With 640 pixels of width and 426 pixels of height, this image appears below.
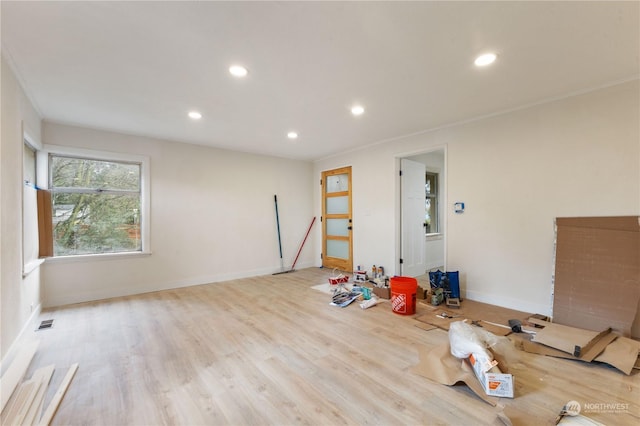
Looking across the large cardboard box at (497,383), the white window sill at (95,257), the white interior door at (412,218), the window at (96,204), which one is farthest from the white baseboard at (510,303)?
the window at (96,204)

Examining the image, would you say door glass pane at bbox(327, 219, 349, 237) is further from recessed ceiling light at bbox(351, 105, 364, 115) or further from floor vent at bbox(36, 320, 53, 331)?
floor vent at bbox(36, 320, 53, 331)

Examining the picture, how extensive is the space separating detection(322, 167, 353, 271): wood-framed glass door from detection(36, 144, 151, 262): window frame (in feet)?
11.3

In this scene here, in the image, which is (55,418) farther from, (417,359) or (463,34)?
(463,34)

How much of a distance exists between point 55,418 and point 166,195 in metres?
3.43

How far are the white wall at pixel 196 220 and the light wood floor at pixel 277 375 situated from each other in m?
0.72

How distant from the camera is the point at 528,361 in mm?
2266

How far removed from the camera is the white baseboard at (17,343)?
2.11 m

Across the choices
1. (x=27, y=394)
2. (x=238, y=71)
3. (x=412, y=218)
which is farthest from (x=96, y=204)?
(x=412, y=218)

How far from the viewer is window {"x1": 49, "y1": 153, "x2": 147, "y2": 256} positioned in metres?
3.84

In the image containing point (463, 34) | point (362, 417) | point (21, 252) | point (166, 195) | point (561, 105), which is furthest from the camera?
point (166, 195)

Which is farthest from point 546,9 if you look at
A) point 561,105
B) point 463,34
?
point 561,105

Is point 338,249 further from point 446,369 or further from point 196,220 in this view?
point 446,369

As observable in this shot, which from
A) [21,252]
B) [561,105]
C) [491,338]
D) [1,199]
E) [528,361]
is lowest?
[528,361]

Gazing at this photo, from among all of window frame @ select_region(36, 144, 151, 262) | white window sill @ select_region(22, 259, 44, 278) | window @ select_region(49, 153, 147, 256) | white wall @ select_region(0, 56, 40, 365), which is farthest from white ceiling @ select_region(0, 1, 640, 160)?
white window sill @ select_region(22, 259, 44, 278)
